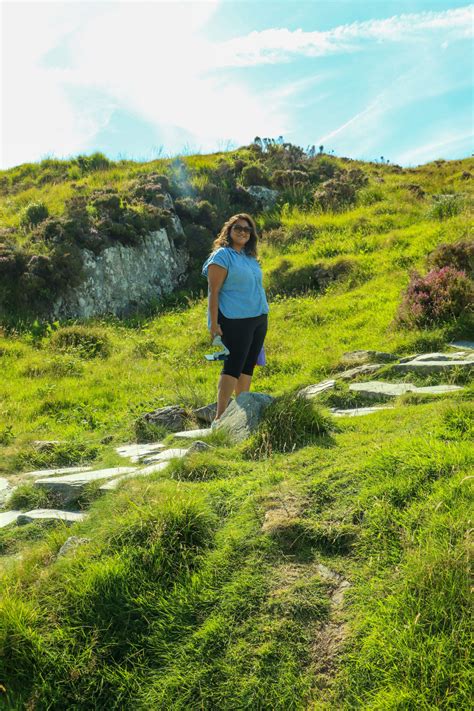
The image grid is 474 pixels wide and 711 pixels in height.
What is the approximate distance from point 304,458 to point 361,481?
0.85 meters

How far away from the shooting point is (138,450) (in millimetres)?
6730

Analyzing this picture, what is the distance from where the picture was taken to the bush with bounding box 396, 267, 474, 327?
9055 millimetres

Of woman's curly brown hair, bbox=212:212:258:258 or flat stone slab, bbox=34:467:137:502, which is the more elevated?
woman's curly brown hair, bbox=212:212:258:258

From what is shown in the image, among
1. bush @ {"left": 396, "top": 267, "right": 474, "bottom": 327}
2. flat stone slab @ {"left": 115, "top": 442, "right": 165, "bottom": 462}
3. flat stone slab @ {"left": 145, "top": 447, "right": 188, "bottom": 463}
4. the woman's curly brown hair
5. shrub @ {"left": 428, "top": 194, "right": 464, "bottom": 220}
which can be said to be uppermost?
shrub @ {"left": 428, "top": 194, "right": 464, "bottom": 220}

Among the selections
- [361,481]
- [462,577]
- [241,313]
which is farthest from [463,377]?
[462,577]

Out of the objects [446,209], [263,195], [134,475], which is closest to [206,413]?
[134,475]

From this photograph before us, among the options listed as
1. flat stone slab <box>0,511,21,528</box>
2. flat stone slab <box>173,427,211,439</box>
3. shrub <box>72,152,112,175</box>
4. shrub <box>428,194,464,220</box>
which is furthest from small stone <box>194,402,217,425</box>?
shrub <box>72,152,112,175</box>

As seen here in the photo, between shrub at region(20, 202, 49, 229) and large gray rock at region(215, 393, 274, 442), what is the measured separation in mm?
13835

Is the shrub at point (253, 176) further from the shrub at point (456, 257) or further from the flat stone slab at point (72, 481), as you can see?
the flat stone slab at point (72, 481)

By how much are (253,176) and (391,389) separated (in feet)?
60.8

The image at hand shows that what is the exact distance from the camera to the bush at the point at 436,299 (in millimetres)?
9055

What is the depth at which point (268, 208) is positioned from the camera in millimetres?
22328

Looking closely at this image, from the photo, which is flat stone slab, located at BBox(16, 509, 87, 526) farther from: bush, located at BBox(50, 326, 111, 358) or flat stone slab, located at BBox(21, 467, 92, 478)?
bush, located at BBox(50, 326, 111, 358)

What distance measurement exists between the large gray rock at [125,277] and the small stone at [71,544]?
38.9 feet
